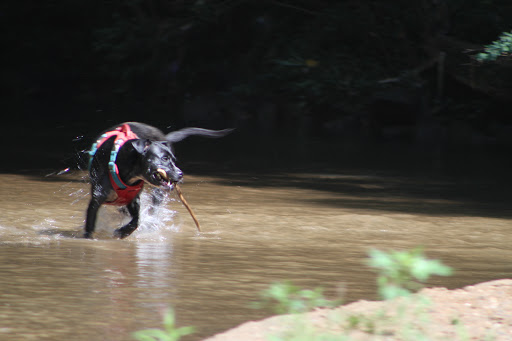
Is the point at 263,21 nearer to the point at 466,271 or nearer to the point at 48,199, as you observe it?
the point at 48,199

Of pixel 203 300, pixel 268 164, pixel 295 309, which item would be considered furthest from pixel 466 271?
pixel 268 164

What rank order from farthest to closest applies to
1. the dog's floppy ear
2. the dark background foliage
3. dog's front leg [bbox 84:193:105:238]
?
the dark background foliage → dog's front leg [bbox 84:193:105:238] → the dog's floppy ear

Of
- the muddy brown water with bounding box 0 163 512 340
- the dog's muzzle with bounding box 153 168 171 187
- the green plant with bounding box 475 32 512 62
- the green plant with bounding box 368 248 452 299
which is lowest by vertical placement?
the muddy brown water with bounding box 0 163 512 340

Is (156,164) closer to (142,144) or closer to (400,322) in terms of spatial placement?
(142,144)

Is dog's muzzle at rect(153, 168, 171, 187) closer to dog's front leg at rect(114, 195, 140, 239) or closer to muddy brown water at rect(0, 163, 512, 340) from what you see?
muddy brown water at rect(0, 163, 512, 340)

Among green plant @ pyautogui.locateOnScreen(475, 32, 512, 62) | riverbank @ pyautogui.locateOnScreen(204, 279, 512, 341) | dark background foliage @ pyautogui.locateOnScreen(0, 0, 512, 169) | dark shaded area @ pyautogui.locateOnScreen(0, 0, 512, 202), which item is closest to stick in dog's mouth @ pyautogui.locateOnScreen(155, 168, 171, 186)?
riverbank @ pyautogui.locateOnScreen(204, 279, 512, 341)

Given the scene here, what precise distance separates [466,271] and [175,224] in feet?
10.3

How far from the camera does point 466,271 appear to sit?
6.19 meters

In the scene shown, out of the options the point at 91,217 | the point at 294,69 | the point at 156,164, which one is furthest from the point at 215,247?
the point at 294,69

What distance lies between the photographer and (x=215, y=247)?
6.96 m

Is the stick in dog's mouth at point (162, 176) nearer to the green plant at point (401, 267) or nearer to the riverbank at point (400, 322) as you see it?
the riverbank at point (400, 322)

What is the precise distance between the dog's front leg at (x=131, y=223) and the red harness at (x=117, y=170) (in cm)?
10

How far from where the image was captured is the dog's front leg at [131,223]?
7.43m

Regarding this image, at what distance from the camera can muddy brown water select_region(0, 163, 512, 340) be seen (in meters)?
4.75
